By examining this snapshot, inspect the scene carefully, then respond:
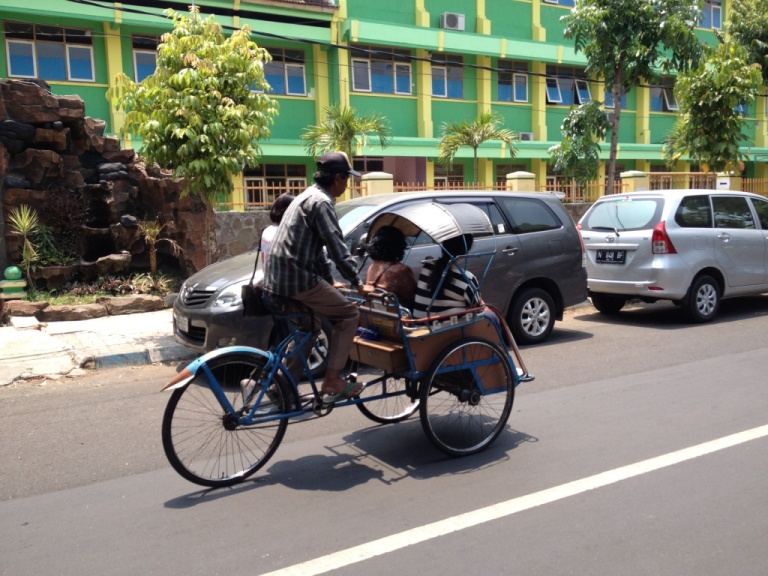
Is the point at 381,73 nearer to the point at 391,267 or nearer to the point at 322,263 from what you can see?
the point at 391,267

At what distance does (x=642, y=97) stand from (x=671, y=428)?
28950 mm

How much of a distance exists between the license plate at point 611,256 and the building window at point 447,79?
58.4 ft

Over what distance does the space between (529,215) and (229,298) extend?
3.98m

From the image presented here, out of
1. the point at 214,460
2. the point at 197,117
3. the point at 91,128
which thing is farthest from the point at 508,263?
the point at 91,128

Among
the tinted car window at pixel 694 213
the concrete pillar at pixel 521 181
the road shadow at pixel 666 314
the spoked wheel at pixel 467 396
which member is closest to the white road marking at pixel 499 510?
the spoked wheel at pixel 467 396

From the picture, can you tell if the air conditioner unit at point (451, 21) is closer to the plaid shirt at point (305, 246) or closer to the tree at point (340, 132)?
the tree at point (340, 132)

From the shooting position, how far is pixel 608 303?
11.0 m

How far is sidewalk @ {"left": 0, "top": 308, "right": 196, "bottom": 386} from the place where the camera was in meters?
7.93

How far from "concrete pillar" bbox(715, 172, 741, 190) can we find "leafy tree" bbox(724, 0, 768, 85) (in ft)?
9.24

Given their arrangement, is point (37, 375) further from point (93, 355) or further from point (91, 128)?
point (91, 128)

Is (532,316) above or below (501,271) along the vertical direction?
below

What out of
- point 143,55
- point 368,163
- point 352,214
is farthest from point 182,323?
point 368,163

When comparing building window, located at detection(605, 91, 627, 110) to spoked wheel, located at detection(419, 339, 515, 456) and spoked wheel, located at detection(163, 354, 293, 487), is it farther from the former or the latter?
spoked wheel, located at detection(163, 354, 293, 487)

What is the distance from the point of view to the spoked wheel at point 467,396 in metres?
4.93
